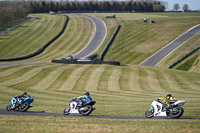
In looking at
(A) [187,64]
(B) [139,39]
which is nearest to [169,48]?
(B) [139,39]

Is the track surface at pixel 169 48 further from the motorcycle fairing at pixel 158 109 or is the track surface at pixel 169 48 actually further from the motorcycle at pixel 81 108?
the motorcycle fairing at pixel 158 109

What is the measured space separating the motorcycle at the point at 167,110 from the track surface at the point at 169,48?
58.4 metres

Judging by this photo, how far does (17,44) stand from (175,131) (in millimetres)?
104662

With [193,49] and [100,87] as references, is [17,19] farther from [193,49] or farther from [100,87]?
[100,87]

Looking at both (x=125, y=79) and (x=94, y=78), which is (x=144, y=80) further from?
(x=94, y=78)

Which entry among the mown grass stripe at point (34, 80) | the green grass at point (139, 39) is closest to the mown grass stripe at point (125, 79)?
the mown grass stripe at point (34, 80)

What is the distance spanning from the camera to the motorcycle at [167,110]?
2153 centimetres

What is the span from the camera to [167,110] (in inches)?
870

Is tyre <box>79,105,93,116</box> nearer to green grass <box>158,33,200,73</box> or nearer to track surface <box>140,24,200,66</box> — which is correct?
green grass <box>158,33,200,73</box>

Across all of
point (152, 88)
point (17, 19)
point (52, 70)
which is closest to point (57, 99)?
point (152, 88)

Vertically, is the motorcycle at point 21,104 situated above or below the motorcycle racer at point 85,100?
below

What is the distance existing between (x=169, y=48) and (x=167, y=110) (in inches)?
2873

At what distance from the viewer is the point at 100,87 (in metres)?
45.9

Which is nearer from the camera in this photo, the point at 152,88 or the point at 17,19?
the point at 152,88
